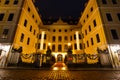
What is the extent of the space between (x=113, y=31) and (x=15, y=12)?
1931 centimetres

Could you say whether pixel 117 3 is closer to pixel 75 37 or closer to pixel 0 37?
pixel 75 37

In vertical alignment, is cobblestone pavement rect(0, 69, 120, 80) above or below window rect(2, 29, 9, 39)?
below

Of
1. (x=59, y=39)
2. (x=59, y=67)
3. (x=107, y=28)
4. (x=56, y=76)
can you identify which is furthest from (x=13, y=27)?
(x=107, y=28)

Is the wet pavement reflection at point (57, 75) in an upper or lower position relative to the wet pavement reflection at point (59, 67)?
lower

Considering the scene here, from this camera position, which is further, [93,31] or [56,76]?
[93,31]

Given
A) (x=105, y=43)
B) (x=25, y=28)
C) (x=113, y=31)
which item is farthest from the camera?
(x=25, y=28)

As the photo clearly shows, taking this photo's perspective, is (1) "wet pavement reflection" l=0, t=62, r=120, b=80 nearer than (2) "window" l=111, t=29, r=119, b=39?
Yes

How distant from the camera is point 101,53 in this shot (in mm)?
13133

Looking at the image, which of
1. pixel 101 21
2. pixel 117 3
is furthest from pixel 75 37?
pixel 117 3

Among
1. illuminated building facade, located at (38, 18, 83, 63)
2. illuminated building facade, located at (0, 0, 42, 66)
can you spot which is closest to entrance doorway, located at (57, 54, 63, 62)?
illuminated building facade, located at (38, 18, 83, 63)

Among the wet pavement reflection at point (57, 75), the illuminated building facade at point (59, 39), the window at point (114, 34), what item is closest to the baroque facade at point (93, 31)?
the window at point (114, 34)

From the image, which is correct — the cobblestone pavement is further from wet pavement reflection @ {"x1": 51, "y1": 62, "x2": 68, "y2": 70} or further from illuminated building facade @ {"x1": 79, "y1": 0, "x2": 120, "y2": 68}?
illuminated building facade @ {"x1": 79, "y1": 0, "x2": 120, "y2": 68}

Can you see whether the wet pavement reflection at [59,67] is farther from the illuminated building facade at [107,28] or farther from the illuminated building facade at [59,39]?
the illuminated building facade at [59,39]

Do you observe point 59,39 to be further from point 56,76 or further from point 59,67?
point 56,76
